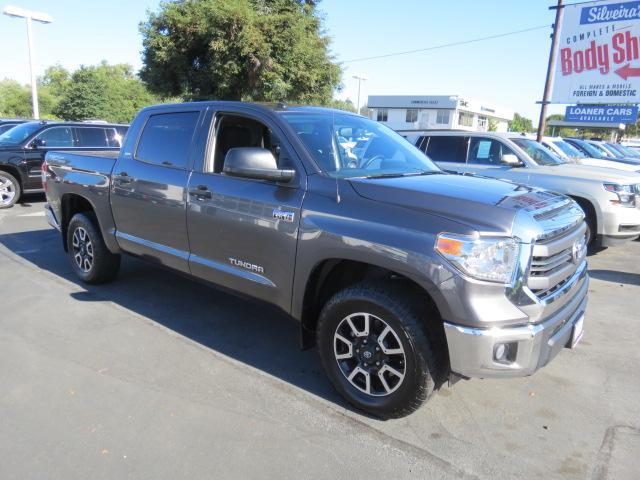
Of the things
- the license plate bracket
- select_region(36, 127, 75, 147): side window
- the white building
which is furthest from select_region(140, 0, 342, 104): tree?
the white building

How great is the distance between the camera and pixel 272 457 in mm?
2689

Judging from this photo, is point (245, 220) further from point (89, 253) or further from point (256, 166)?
point (89, 253)

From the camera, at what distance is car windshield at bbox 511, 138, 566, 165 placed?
332 inches

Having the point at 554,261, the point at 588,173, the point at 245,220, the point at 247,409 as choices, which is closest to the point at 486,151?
the point at 588,173

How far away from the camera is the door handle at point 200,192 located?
12.5 ft

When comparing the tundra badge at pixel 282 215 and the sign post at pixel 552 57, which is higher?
the sign post at pixel 552 57

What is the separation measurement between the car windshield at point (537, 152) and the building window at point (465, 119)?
6235 cm

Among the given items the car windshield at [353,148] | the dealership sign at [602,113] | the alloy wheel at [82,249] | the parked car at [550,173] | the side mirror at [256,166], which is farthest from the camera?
the dealership sign at [602,113]

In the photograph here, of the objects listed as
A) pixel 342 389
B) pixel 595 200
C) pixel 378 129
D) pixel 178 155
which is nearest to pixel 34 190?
pixel 178 155

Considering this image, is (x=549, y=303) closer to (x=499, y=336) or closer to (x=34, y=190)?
(x=499, y=336)

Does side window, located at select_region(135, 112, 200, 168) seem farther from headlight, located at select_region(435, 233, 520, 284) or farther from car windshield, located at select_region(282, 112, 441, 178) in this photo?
headlight, located at select_region(435, 233, 520, 284)

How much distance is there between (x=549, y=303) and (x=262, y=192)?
77.3 inches

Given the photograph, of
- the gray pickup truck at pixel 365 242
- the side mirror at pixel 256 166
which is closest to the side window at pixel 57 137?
the gray pickup truck at pixel 365 242

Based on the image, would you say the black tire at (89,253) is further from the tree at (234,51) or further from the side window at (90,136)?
the tree at (234,51)
